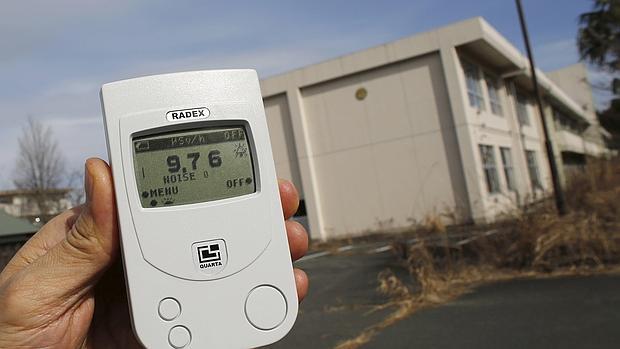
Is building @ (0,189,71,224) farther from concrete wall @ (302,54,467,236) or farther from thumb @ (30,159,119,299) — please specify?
thumb @ (30,159,119,299)

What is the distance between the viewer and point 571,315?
600 cm

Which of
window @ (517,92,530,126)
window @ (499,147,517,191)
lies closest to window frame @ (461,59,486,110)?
window @ (499,147,517,191)

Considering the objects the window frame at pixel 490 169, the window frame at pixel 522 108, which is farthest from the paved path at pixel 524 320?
the window frame at pixel 522 108

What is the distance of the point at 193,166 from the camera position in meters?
1.67

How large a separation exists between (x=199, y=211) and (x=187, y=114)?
0.28m

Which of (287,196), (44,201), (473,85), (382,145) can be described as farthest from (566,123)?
(287,196)

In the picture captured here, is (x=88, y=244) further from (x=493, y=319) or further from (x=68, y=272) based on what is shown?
(x=493, y=319)

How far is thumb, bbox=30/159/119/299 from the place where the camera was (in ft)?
4.88

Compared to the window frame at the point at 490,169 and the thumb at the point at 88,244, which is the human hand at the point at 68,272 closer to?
the thumb at the point at 88,244

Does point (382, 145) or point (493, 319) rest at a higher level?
point (382, 145)

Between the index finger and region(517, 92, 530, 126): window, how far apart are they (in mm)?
27938

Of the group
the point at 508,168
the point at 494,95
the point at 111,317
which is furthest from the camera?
the point at 494,95

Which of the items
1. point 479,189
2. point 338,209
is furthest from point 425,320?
point 338,209

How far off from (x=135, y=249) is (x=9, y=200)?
19062mm
